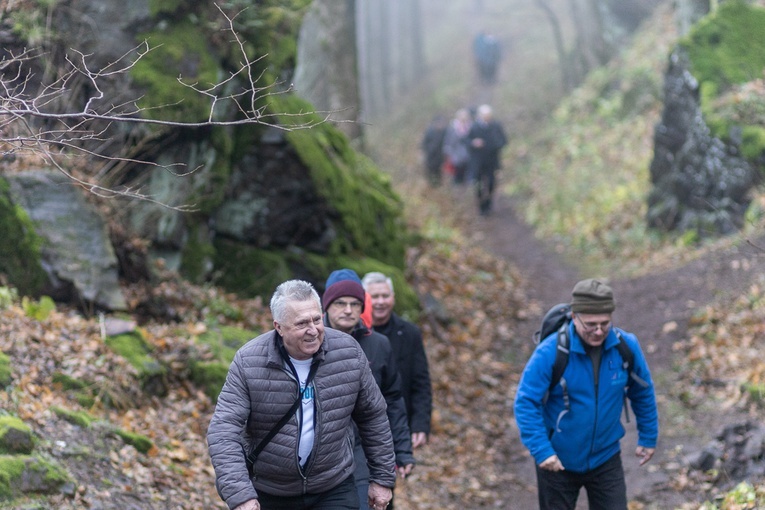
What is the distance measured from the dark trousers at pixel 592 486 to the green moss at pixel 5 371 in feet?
13.2

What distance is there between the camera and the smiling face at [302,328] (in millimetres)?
4262

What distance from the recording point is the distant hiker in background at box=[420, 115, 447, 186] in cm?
2434

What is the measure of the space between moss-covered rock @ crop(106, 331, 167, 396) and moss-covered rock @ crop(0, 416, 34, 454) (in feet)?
6.54

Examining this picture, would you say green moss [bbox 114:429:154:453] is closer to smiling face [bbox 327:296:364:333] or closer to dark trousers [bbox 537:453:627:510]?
smiling face [bbox 327:296:364:333]

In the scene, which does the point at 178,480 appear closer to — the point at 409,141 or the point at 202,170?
the point at 202,170

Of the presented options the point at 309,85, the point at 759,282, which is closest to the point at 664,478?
the point at 759,282

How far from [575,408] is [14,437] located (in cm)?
363

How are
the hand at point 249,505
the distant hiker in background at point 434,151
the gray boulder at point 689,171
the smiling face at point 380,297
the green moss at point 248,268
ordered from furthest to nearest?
the distant hiker in background at point 434,151
the gray boulder at point 689,171
the green moss at point 248,268
the smiling face at point 380,297
the hand at point 249,505

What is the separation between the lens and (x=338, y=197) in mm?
11711

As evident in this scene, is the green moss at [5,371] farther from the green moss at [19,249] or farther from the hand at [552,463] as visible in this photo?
the hand at [552,463]

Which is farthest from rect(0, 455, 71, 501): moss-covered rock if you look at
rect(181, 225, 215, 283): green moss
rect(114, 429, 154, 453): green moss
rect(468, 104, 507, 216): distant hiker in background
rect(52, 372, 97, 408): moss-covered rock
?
rect(468, 104, 507, 216): distant hiker in background

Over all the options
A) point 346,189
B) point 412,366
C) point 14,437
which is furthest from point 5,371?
point 346,189

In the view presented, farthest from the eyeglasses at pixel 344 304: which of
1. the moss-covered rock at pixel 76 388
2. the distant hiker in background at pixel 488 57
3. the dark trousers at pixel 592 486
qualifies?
the distant hiker in background at pixel 488 57

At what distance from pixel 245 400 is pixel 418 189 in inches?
805
